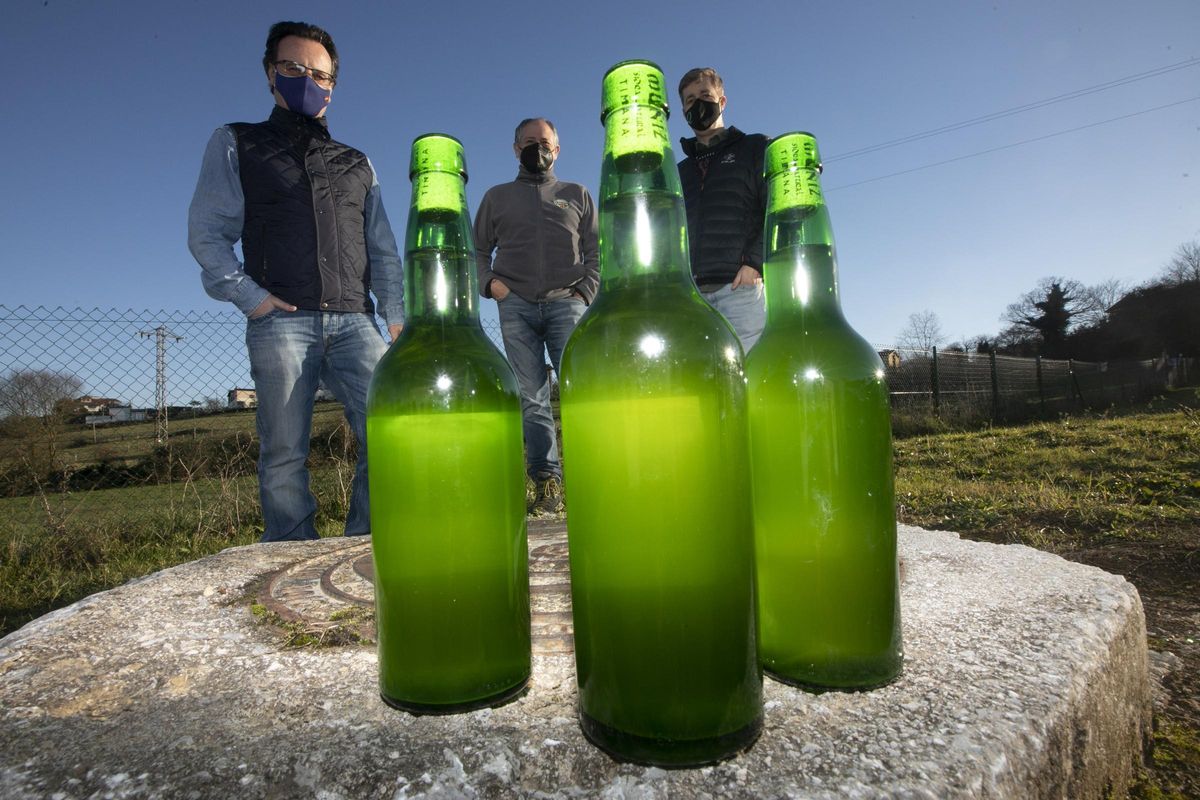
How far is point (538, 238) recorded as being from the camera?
148 inches

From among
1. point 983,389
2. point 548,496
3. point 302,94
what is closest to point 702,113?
point 302,94

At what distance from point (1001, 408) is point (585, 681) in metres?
16.0

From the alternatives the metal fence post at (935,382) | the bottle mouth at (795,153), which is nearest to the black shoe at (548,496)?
the bottle mouth at (795,153)

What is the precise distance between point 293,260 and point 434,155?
2161 millimetres

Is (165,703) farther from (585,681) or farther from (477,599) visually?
(585,681)

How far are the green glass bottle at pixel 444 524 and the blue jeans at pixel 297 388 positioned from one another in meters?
1.87

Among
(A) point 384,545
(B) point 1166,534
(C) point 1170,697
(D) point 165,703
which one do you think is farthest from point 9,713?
(B) point 1166,534

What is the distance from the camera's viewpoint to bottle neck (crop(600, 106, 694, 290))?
0.70 meters

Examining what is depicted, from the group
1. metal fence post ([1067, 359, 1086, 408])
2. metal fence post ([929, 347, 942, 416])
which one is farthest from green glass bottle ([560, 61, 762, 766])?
metal fence post ([1067, 359, 1086, 408])

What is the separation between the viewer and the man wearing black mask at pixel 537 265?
3.74 meters

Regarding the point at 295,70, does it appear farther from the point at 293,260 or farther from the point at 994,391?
the point at 994,391

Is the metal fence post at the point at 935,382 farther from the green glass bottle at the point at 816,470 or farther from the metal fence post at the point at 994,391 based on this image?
the green glass bottle at the point at 816,470

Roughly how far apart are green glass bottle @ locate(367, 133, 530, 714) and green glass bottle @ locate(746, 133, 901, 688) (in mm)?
323

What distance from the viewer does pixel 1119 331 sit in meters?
34.3
